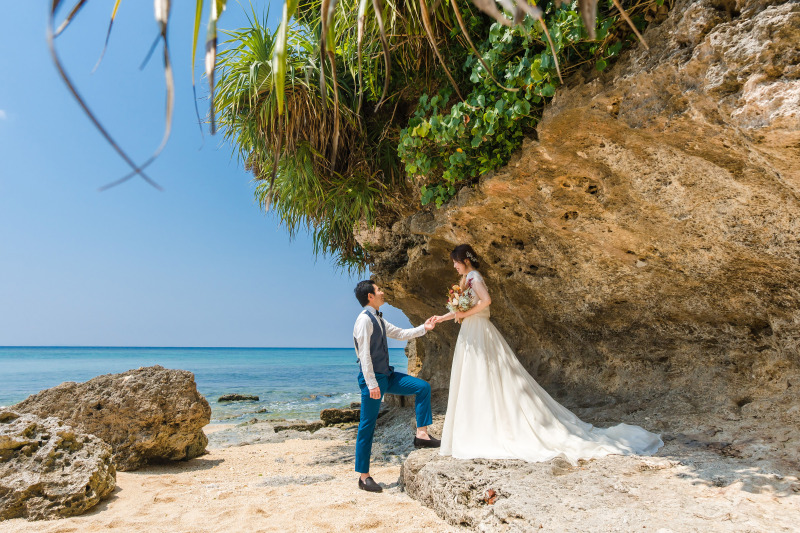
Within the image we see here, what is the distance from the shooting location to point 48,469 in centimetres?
385

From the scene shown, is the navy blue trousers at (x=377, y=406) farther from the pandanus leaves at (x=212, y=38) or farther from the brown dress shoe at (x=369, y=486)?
the pandanus leaves at (x=212, y=38)

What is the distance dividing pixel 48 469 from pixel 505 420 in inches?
149

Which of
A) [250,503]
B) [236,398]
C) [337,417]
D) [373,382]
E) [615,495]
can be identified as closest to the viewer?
[615,495]

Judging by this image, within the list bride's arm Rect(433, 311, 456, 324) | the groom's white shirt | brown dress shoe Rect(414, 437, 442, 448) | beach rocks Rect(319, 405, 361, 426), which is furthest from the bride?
beach rocks Rect(319, 405, 361, 426)

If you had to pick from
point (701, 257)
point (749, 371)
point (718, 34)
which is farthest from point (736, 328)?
point (718, 34)

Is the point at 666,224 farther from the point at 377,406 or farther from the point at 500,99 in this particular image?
the point at 377,406

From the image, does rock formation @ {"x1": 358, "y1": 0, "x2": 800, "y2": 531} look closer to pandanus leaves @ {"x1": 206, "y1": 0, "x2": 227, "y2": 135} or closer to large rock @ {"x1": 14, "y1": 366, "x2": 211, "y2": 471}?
pandanus leaves @ {"x1": 206, "y1": 0, "x2": 227, "y2": 135}

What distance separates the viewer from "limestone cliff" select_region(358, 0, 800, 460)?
114 inches

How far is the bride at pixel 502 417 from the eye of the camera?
11.9ft

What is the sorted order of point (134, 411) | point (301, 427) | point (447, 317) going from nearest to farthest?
1. point (447, 317)
2. point (134, 411)
3. point (301, 427)

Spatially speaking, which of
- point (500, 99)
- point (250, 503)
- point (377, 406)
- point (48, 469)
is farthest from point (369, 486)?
point (500, 99)

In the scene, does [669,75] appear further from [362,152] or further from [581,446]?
[362,152]

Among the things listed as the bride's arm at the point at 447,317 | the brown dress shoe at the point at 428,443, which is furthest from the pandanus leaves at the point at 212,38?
the brown dress shoe at the point at 428,443

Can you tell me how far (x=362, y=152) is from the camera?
5.84 metres
